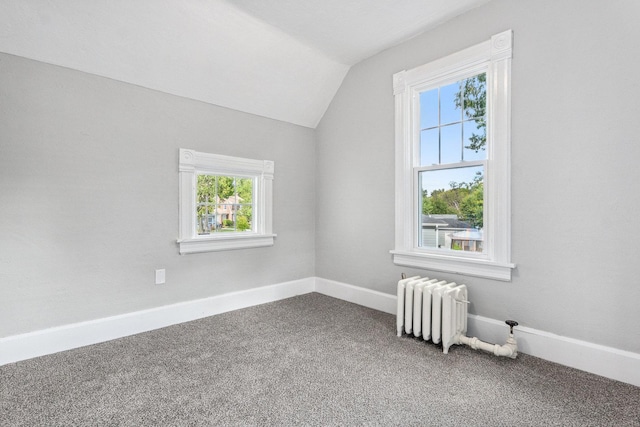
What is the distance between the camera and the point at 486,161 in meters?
2.49

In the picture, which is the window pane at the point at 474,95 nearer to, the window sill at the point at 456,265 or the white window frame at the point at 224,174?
the window sill at the point at 456,265

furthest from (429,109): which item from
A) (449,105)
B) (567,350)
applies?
(567,350)

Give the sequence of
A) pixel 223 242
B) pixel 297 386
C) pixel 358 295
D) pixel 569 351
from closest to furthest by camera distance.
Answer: pixel 297 386
pixel 569 351
pixel 223 242
pixel 358 295

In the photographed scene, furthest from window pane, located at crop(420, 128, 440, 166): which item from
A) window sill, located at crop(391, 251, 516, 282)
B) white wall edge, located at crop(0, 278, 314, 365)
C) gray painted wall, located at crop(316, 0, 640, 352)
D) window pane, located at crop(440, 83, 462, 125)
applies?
white wall edge, located at crop(0, 278, 314, 365)

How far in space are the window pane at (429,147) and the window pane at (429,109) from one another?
0.23 ft

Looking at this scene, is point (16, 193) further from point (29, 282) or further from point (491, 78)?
point (491, 78)

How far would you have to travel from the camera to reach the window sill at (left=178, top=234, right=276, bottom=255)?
9.82 ft

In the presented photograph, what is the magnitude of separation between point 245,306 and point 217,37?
263cm

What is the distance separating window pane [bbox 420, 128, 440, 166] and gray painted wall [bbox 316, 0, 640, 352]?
65cm

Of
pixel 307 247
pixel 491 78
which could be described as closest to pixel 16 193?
pixel 307 247

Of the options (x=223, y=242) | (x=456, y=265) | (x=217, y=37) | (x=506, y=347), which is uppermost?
(x=217, y=37)

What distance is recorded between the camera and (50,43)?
224 cm

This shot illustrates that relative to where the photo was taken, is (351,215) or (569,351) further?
(351,215)

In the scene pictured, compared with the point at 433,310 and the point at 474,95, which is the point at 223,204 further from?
the point at 474,95
